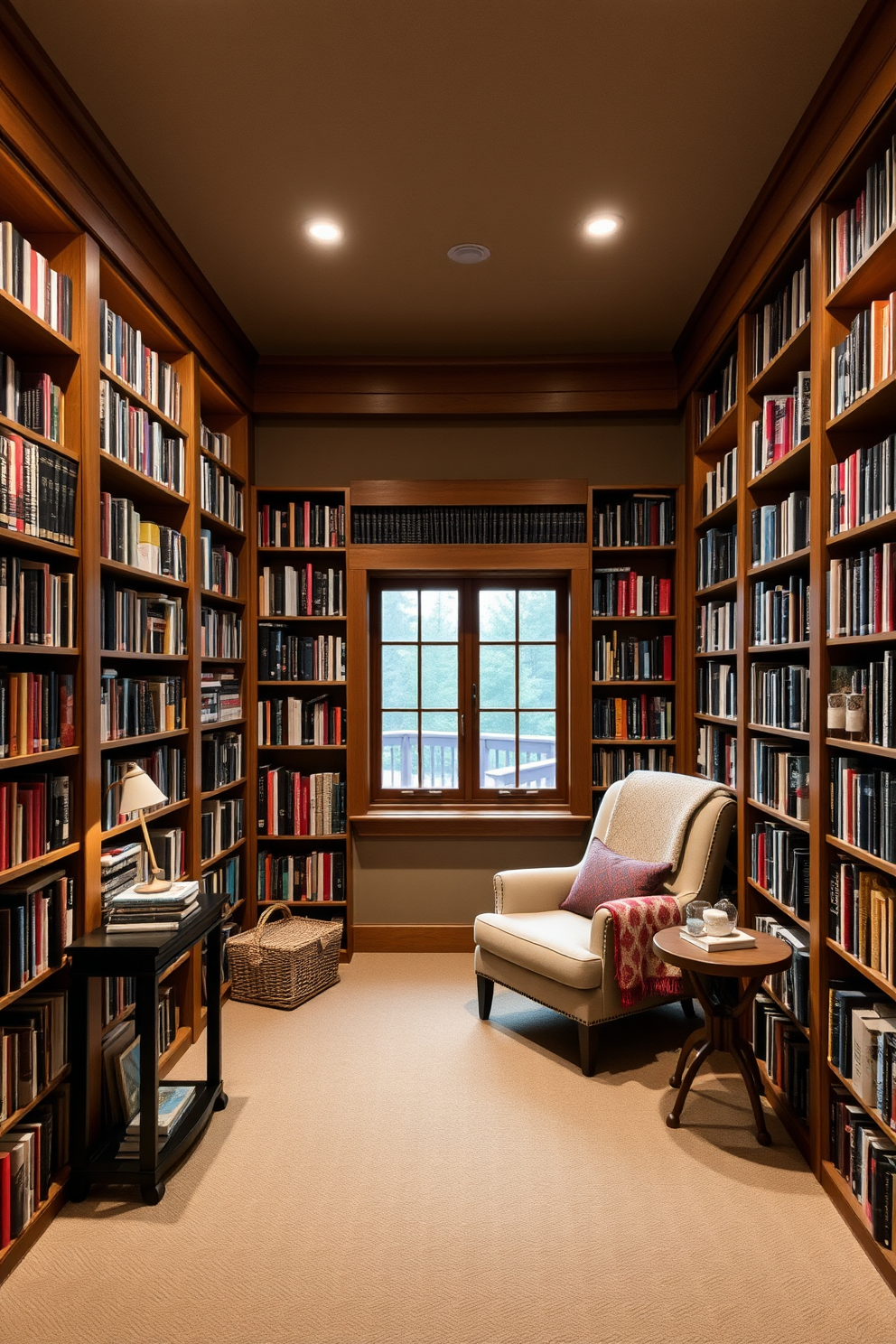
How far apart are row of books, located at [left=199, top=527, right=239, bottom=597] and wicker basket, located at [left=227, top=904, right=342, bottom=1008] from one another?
1526 mm

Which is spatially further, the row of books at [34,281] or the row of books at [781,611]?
the row of books at [781,611]

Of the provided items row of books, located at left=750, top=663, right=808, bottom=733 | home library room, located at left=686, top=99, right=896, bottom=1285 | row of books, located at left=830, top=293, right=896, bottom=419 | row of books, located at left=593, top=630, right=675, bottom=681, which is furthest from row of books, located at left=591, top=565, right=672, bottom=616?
row of books, located at left=830, top=293, right=896, bottom=419

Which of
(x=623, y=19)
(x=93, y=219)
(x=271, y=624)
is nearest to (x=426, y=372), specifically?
(x=271, y=624)

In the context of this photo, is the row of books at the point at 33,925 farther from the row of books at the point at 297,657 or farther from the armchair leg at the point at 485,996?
the row of books at the point at 297,657

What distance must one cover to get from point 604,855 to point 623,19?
2.93 m

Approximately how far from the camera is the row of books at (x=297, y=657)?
4590 mm

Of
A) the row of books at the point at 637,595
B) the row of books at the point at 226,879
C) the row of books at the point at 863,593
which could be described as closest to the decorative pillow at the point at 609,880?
the row of books at the point at 637,595

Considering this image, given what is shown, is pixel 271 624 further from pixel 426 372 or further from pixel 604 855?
pixel 604 855

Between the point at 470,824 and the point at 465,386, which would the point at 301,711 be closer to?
the point at 470,824

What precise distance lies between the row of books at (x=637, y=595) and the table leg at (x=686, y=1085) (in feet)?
7.58

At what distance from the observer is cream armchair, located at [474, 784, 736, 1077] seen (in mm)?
3205

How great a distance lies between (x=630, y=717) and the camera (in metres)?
4.61

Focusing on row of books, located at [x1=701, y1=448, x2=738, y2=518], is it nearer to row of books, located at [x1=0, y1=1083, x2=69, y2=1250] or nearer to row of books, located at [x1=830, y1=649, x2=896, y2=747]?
row of books, located at [x1=830, y1=649, x2=896, y2=747]

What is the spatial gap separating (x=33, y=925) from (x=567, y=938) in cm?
196
